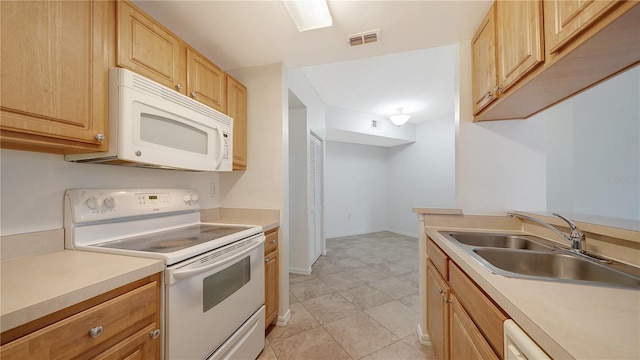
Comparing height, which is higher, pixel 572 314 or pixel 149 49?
pixel 149 49

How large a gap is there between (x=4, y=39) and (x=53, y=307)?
91 centimetres

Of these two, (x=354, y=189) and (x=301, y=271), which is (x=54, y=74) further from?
(x=354, y=189)

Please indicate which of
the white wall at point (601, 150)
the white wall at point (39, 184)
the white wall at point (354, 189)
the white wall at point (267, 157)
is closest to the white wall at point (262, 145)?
the white wall at point (267, 157)

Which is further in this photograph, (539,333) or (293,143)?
(293,143)

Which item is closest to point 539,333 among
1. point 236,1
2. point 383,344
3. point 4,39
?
point 383,344

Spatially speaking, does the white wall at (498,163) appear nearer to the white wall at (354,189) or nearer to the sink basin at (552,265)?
the sink basin at (552,265)

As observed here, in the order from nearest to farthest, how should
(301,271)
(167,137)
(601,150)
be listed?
(167,137) < (601,150) < (301,271)

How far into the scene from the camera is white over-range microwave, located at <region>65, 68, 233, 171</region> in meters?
1.09

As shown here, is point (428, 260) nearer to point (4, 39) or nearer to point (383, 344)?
point (383, 344)

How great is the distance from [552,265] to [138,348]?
182 centimetres

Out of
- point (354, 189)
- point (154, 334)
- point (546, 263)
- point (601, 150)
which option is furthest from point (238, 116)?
point (354, 189)

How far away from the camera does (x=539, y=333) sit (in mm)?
515

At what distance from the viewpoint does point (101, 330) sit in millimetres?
737

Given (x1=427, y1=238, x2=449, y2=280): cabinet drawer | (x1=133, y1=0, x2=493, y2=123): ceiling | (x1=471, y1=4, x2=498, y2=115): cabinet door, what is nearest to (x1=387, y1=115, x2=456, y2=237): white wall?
(x1=133, y1=0, x2=493, y2=123): ceiling
